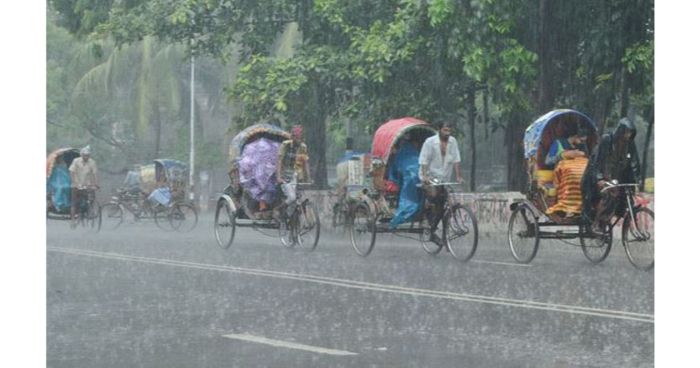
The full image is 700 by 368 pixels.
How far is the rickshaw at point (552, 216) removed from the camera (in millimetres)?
13359

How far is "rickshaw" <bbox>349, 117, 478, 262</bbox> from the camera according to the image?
1474cm

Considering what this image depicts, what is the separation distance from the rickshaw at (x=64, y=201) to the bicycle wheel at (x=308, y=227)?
6733 millimetres

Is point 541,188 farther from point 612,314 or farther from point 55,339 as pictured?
point 55,339

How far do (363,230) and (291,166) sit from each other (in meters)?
1.40

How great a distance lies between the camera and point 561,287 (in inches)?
462

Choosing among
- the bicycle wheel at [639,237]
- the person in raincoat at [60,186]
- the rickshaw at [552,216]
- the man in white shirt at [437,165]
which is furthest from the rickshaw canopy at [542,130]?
the person in raincoat at [60,186]

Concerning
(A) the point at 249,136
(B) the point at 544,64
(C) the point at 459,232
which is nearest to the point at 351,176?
(B) the point at 544,64

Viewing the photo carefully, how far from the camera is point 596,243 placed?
14.4 metres

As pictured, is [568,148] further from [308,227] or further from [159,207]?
[159,207]

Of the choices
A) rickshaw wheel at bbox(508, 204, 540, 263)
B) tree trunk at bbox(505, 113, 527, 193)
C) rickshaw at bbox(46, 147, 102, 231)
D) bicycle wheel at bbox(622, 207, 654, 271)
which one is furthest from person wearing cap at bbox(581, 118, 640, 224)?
rickshaw at bbox(46, 147, 102, 231)

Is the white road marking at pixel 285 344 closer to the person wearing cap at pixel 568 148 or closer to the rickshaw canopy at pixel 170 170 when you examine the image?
the person wearing cap at pixel 568 148

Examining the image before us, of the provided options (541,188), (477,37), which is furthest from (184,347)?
(477,37)

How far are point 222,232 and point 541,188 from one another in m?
4.86
